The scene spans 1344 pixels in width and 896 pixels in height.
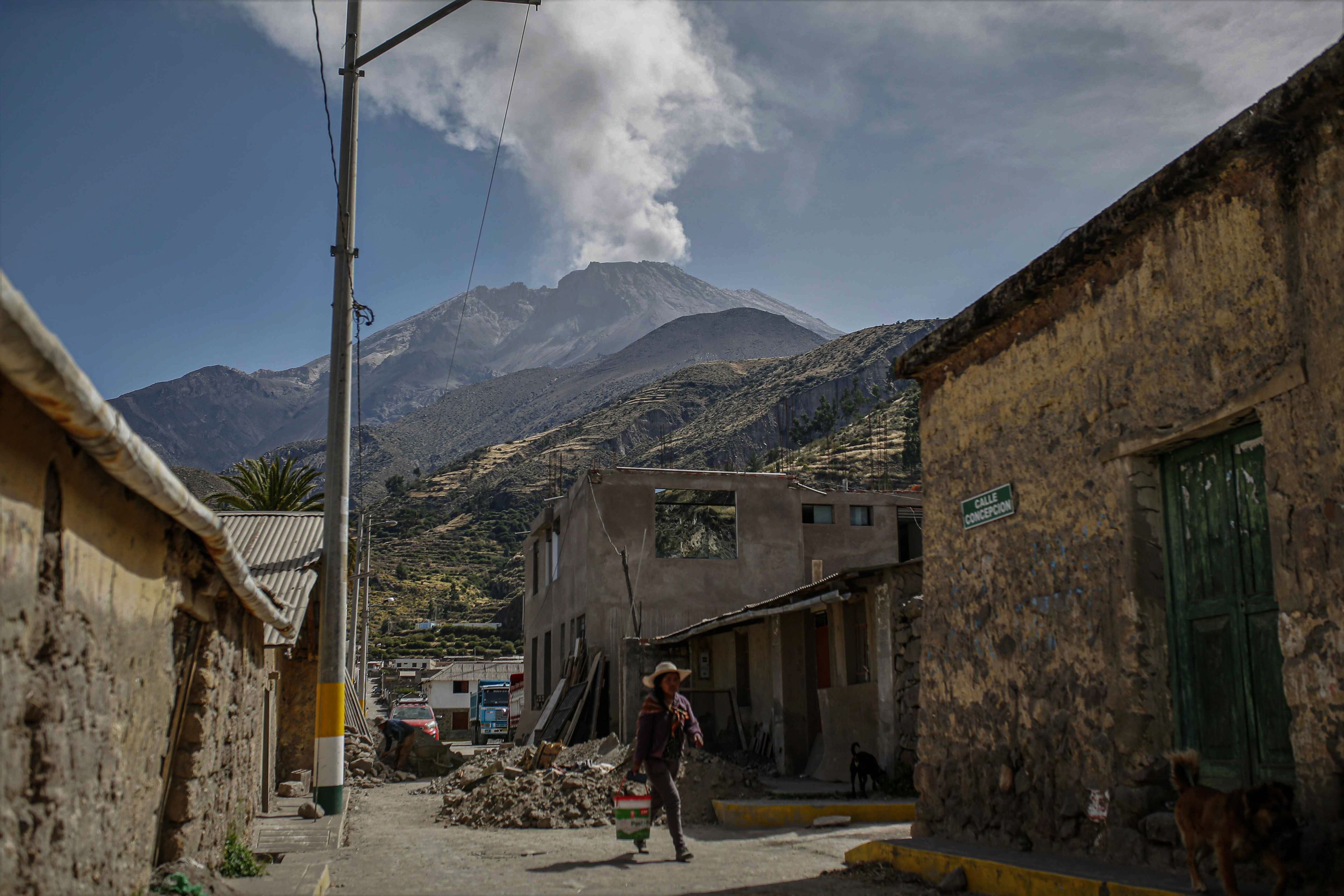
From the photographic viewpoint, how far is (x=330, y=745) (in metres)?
12.0

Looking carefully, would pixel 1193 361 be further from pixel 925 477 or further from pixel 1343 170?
pixel 925 477

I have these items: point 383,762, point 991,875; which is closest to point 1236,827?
point 991,875

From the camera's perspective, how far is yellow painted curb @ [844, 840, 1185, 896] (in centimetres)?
634

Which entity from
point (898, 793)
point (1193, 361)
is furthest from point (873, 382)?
point (1193, 361)

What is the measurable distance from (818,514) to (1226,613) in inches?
872

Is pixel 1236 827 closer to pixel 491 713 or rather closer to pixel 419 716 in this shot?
pixel 419 716

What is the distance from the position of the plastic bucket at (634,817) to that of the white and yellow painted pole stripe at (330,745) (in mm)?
3534

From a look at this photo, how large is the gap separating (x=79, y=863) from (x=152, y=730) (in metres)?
1.54

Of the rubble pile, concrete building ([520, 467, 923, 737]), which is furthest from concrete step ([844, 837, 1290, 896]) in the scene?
the rubble pile

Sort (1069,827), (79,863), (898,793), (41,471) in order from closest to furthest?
(41,471), (79,863), (1069,827), (898,793)

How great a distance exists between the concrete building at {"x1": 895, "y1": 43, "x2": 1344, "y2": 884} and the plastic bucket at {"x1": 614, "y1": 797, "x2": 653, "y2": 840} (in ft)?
8.19

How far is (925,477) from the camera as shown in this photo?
10.1 meters

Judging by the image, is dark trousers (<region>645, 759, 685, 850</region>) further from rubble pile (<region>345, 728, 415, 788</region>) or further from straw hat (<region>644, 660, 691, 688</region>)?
rubble pile (<region>345, 728, 415, 788</region>)

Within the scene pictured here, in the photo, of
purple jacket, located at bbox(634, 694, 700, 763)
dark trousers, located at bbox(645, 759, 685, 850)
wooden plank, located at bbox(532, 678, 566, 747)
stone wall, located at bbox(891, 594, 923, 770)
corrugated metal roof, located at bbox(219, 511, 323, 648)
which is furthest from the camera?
wooden plank, located at bbox(532, 678, 566, 747)
